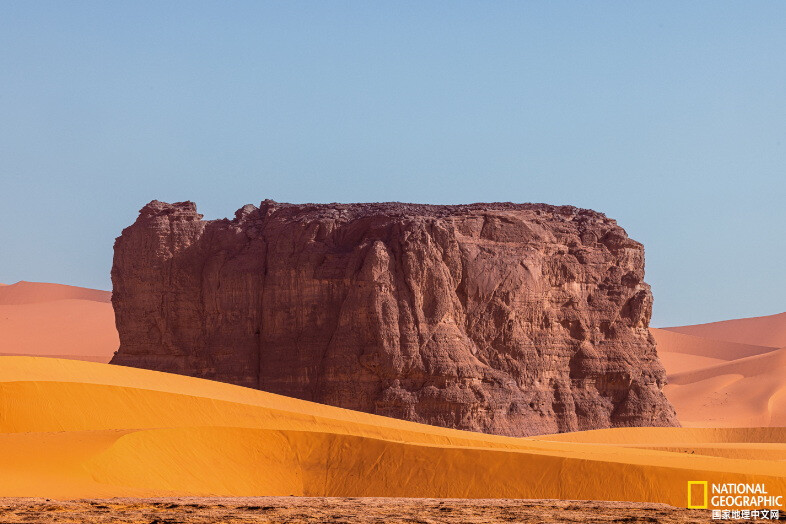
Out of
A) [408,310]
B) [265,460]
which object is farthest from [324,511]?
[408,310]

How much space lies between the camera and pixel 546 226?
55031mm

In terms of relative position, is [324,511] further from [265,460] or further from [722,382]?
[722,382]

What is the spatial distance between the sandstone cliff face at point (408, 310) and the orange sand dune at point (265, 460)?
14344mm

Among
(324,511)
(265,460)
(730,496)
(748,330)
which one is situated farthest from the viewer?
(748,330)

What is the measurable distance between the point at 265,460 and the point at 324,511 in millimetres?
8054

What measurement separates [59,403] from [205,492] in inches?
332

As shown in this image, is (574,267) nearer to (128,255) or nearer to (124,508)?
(128,255)

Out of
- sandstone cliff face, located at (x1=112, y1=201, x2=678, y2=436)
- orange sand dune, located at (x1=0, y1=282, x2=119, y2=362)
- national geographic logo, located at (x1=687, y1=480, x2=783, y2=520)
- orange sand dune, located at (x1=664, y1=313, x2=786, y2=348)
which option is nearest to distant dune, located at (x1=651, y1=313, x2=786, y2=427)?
orange sand dune, located at (x1=664, y1=313, x2=786, y2=348)

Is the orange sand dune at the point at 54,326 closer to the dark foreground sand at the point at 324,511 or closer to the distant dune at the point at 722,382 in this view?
the distant dune at the point at 722,382

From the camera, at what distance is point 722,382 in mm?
90250

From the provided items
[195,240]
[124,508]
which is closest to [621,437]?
[195,240]

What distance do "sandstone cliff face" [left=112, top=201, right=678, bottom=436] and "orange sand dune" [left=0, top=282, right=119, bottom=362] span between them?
4418 cm

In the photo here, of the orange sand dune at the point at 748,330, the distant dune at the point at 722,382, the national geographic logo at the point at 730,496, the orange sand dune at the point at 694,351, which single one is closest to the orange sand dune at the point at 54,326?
the distant dune at the point at 722,382

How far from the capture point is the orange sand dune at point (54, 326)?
110 metres
